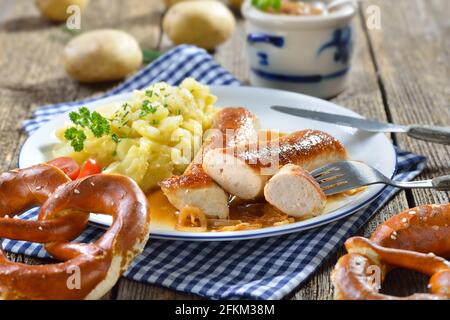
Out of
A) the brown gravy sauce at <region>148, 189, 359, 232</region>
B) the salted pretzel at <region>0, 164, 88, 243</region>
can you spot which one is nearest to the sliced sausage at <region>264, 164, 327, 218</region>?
the brown gravy sauce at <region>148, 189, 359, 232</region>

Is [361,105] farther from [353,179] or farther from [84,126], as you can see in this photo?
[84,126]

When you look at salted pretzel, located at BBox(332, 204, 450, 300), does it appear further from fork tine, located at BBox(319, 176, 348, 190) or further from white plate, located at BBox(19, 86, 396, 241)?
fork tine, located at BBox(319, 176, 348, 190)

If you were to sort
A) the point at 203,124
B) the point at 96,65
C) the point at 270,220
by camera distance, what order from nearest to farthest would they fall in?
the point at 270,220 < the point at 203,124 < the point at 96,65

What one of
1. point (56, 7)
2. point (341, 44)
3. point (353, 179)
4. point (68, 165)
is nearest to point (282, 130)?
point (353, 179)

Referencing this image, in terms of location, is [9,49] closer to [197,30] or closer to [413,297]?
[197,30]
